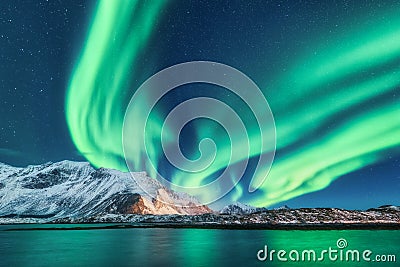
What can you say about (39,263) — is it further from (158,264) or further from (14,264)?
(158,264)

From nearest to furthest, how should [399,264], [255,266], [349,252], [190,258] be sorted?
[255,266]
[399,264]
[190,258]
[349,252]

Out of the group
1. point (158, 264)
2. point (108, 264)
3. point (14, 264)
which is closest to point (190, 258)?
point (158, 264)

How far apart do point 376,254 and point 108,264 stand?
5569cm

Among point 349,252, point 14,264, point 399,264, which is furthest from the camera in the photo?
point 349,252

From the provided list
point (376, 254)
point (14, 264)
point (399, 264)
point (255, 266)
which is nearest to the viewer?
point (255, 266)

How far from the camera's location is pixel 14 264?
65188 millimetres

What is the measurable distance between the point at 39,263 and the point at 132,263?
711 inches

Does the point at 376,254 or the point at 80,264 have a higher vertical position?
the point at 376,254

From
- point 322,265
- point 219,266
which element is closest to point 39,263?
point 219,266

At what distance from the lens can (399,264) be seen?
2411 inches

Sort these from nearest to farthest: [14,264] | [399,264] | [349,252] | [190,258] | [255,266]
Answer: [255,266] < [399,264] < [14,264] < [190,258] < [349,252]

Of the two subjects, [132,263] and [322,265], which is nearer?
[322,265]

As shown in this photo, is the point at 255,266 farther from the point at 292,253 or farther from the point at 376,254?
the point at 376,254

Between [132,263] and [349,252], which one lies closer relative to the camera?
[132,263]
